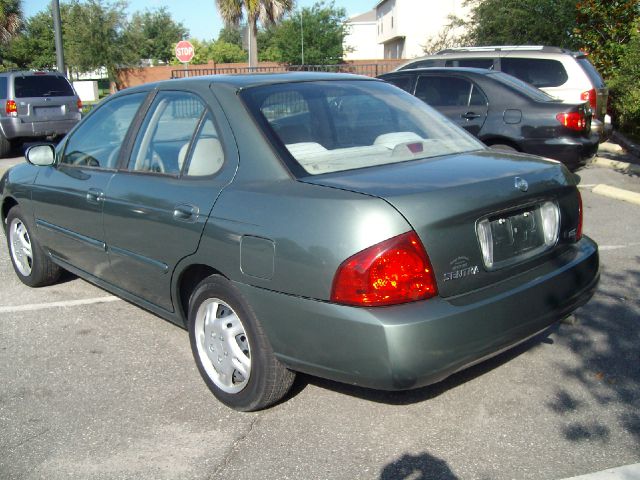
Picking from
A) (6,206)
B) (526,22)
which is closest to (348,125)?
(6,206)

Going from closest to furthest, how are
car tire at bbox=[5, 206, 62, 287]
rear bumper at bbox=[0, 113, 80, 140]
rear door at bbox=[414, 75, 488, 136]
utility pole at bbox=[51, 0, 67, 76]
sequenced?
car tire at bbox=[5, 206, 62, 287], rear door at bbox=[414, 75, 488, 136], rear bumper at bbox=[0, 113, 80, 140], utility pole at bbox=[51, 0, 67, 76]

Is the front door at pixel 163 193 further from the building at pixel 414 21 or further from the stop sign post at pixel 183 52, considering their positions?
the building at pixel 414 21

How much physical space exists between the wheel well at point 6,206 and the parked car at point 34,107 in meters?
9.20

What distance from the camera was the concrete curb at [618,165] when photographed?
1055 centimetres

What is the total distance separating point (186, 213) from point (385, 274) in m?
1.23

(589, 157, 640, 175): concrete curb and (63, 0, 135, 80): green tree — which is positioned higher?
(63, 0, 135, 80): green tree

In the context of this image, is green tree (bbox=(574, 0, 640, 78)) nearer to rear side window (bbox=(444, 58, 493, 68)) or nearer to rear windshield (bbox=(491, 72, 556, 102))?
rear side window (bbox=(444, 58, 493, 68))

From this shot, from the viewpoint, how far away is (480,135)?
8.47m

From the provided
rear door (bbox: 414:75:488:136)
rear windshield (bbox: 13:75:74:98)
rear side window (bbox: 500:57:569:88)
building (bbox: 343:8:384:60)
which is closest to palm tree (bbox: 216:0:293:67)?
rear windshield (bbox: 13:75:74:98)

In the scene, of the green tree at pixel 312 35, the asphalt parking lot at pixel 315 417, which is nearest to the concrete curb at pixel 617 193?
the asphalt parking lot at pixel 315 417

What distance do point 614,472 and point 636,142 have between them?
11.5 meters

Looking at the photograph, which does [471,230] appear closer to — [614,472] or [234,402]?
[614,472]

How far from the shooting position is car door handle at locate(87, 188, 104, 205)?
4.28 meters

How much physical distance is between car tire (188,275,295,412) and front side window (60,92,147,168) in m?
1.35
